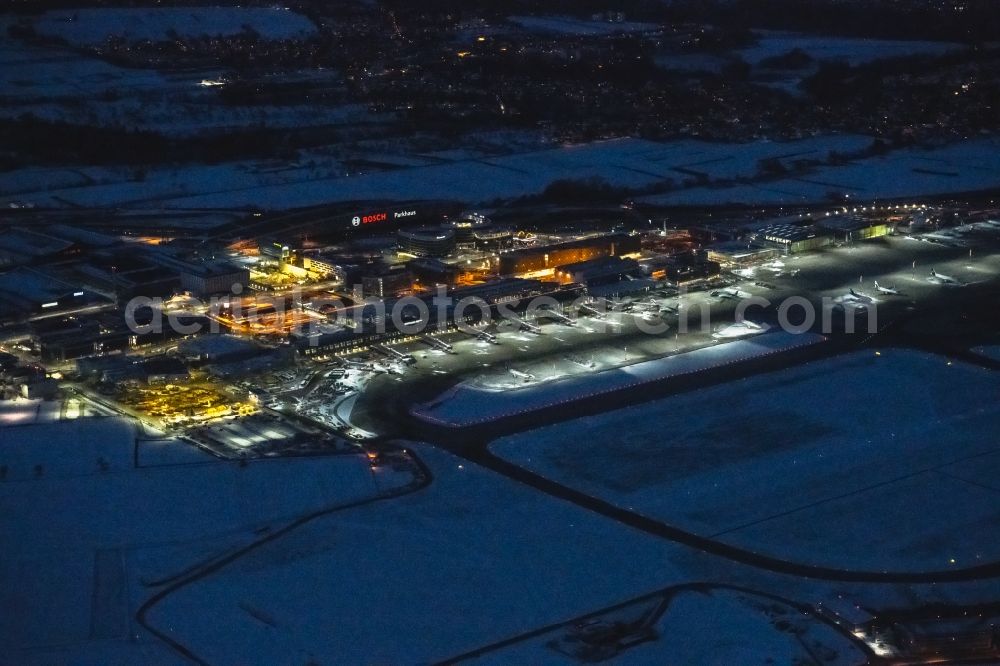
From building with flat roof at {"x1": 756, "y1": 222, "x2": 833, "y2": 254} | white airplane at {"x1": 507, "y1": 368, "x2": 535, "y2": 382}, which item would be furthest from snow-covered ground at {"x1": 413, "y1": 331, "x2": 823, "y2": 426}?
building with flat roof at {"x1": 756, "y1": 222, "x2": 833, "y2": 254}

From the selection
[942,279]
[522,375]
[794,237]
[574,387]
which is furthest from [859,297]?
[522,375]

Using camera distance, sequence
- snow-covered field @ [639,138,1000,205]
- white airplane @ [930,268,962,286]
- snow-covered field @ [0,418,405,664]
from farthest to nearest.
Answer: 1. snow-covered field @ [639,138,1000,205]
2. white airplane @ [930,268,962,286]
3. snow-covered field @ [0,418,405,664]

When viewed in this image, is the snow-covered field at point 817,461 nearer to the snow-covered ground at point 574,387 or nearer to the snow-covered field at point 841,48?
the snow-covered ground at point 574,387

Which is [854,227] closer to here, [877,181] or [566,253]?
[877,181]

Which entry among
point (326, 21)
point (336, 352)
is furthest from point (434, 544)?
point (326, 21)

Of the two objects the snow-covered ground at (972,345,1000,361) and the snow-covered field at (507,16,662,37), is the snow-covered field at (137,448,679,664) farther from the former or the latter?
the snow-covered field at (507,16,662,37)

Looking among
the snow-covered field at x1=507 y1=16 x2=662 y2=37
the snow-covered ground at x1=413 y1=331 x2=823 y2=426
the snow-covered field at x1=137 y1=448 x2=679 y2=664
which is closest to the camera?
the snow-covered field at x1=137 y1=448 x2=679 y2=664

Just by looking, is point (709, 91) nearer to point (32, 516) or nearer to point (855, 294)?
point (855, 294)
